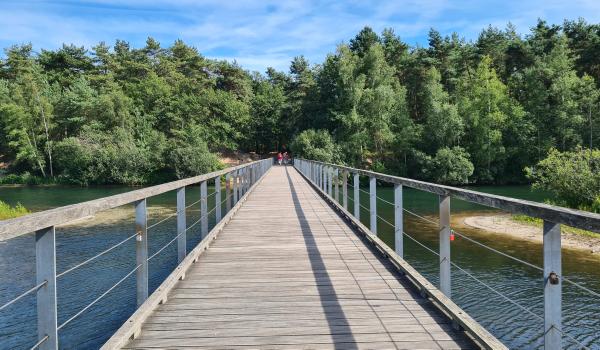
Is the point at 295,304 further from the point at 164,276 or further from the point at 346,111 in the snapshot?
the point at 346,111

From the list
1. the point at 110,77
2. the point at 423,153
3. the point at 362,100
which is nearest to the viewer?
the point at 423,153

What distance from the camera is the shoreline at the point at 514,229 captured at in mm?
15289

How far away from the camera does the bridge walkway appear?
2.82m

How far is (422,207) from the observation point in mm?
25438

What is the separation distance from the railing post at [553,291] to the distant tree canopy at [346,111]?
37.7 metres

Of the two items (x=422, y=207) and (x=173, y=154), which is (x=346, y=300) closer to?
(x=422, y=207)

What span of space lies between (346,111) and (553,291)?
144ft

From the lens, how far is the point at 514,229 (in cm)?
1834

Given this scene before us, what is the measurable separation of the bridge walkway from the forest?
112 feet

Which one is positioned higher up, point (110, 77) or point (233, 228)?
point (110, 77)

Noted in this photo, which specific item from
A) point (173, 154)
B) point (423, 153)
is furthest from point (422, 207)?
point (173, 154)

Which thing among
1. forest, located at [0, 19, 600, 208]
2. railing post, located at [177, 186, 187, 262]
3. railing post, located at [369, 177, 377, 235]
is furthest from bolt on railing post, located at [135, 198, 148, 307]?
forest, located at [0, 19, 600, 208]

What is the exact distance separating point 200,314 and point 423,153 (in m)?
39.3

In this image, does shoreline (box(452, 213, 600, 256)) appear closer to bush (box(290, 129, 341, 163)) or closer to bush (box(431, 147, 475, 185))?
bush (box(431, 147, 475, 185))
